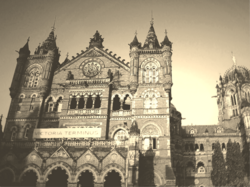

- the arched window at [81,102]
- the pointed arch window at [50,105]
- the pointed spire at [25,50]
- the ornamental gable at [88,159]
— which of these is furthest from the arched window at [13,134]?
the ornamental gable at [88,159]

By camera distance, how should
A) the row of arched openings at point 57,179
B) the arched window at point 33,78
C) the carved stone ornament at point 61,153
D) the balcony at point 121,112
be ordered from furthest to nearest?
the arched window at point 33,78 < the balcony at point 121,112 < the row of arched openings at point 57,179 < the carved stone ornament at point 61,153

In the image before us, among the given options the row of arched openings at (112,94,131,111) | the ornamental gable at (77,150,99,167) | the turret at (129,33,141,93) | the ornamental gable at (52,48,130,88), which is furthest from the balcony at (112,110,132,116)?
the ornamental gable at (77,150,99,167)

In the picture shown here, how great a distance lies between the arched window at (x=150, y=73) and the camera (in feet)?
110

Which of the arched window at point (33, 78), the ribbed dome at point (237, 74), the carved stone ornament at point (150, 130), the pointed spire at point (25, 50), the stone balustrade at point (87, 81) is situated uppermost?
the ribbed dome at point (237, 74)

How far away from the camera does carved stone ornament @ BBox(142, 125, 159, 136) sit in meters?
29.8

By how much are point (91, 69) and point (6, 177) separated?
18.6 metres

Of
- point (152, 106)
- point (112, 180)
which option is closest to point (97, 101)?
point (152, 106)

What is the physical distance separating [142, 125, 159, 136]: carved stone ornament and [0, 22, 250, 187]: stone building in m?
0.13

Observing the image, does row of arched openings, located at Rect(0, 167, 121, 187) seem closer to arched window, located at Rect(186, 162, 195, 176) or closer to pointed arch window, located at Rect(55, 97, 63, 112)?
pointed arch window, located at Rect(55, 97, 63, 112)

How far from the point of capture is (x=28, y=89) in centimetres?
3581

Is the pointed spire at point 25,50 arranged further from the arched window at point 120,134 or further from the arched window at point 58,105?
the arched window at point 120,134

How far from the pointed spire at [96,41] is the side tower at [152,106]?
21.0 ft

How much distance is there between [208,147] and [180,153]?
750 cm

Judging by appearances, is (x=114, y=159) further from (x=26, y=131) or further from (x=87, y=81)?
(x=26, y=131)
